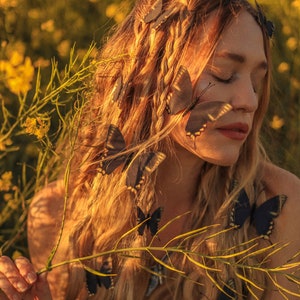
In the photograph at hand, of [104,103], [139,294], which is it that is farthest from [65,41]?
[139,294]

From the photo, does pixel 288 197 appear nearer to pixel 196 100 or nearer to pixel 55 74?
pixel 196 100

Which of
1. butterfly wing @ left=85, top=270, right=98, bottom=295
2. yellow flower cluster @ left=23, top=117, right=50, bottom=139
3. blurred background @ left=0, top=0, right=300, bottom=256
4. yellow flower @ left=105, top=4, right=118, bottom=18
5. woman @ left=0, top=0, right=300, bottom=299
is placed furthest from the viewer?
yellow flower @ left=105, top=4, right=118, bottom=18

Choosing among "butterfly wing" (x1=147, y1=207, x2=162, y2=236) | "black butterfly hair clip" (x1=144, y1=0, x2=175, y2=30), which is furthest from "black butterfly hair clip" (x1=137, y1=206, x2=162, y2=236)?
"black butterfly hair clip" (x1=144, y1=0, x2=175, y2=30)

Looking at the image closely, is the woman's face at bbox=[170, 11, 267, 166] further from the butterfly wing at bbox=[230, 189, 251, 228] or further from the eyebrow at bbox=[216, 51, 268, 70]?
the butterfly wing at bbox=[230, 189, 251, 228]

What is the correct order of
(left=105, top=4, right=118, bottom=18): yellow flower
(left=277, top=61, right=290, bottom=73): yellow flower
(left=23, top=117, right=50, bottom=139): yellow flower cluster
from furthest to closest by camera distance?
1. (left=105, top=4, right=118, bottom=18): yellow flower
2. (left=277, top=61, right=290, bottom=73): yellow flower
3. (left=23, top=117, right=50, bottom=139): yellow flower cluster

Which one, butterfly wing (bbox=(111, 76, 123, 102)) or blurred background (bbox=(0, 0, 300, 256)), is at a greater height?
butterfly wing (bbox=(111, 76, 123, 102))

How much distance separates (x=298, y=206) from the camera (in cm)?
163

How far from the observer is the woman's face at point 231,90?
4.72ft

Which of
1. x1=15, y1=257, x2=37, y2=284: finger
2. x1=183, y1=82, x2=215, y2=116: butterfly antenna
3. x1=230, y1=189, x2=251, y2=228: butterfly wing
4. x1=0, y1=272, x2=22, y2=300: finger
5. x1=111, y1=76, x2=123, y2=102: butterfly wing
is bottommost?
x1=230, y1=189, x2=251, y2=228: butterfly wing

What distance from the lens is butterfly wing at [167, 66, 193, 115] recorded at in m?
1.41

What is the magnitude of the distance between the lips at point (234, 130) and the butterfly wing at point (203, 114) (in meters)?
0.06

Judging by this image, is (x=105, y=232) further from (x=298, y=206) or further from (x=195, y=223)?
(x=298, y=206)

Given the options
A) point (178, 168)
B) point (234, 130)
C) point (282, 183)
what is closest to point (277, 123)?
A: point (282, 183)

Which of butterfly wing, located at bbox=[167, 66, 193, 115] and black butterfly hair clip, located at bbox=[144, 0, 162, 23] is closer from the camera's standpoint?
butterfly wing, located at bbox=[167, 66, 193, 115]
